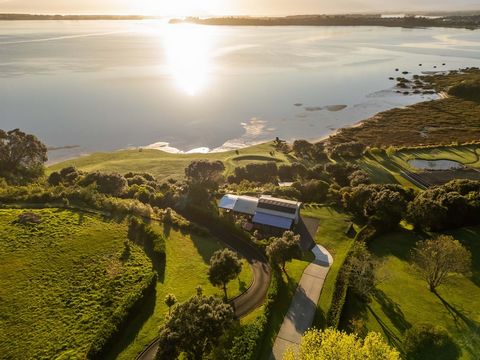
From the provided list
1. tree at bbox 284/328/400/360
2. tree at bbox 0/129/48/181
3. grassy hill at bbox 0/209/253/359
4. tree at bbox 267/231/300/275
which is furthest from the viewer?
tree at bbox 0/129/48/181

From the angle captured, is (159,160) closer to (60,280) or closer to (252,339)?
(60,280)

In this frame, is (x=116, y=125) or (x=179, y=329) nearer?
(x=179, y=329)

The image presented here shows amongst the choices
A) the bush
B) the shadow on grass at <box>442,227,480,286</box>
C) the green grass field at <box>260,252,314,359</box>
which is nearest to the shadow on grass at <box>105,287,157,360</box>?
the green grass field at <box>260,252,314,359</box>

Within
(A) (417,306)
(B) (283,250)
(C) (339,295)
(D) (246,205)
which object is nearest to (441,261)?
(A) (417,306)

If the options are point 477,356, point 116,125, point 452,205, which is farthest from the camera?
point 116,125

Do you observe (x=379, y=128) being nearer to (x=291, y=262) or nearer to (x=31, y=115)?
(x=291, y=262)

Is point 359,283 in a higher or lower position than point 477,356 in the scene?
higher

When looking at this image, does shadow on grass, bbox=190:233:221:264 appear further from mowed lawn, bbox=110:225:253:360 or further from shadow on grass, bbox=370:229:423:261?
shadow on grass, bbox=370:229:423:261

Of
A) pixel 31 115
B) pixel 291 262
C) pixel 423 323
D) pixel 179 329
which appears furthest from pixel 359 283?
pixel 31 115
